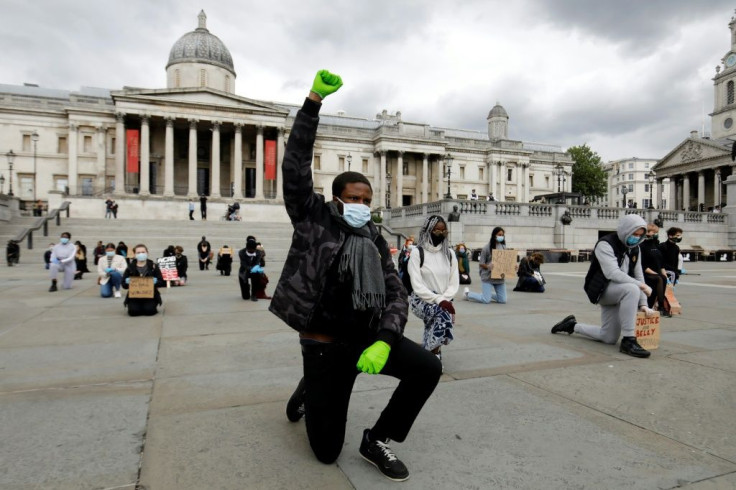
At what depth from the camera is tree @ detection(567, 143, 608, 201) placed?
76688 mm

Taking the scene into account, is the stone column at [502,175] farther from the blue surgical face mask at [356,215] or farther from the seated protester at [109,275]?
the blue surgical face mask at [356,215]

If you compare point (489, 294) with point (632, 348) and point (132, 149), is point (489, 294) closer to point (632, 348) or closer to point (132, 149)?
point (632, 348)

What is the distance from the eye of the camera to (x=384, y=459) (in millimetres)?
2721

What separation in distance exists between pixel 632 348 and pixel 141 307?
304 inches

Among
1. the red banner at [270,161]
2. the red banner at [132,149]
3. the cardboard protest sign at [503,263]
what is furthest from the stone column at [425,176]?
the cardboard protest sign at [503,263]

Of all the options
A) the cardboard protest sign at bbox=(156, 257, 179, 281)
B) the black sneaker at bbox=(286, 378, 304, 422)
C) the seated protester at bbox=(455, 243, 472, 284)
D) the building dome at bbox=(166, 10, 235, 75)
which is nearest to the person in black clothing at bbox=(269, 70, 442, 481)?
the black sneaker at bbox=(286, 378, 304, 422)

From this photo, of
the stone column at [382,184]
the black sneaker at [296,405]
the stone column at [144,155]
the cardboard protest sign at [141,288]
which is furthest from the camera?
the stone column at [382,184]

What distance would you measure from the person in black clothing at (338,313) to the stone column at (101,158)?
5292 centimetres

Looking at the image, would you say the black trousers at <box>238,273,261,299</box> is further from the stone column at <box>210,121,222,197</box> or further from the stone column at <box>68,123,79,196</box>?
the stone column at <box>68,123,79,196</box>

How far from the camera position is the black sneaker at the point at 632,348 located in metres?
5.46

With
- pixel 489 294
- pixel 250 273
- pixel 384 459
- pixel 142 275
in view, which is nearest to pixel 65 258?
pixel 142 275

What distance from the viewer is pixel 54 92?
57.8 meters

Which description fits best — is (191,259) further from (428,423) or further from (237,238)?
(428,423)

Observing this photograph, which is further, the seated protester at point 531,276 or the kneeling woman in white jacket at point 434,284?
the seated protester at point 531,276
